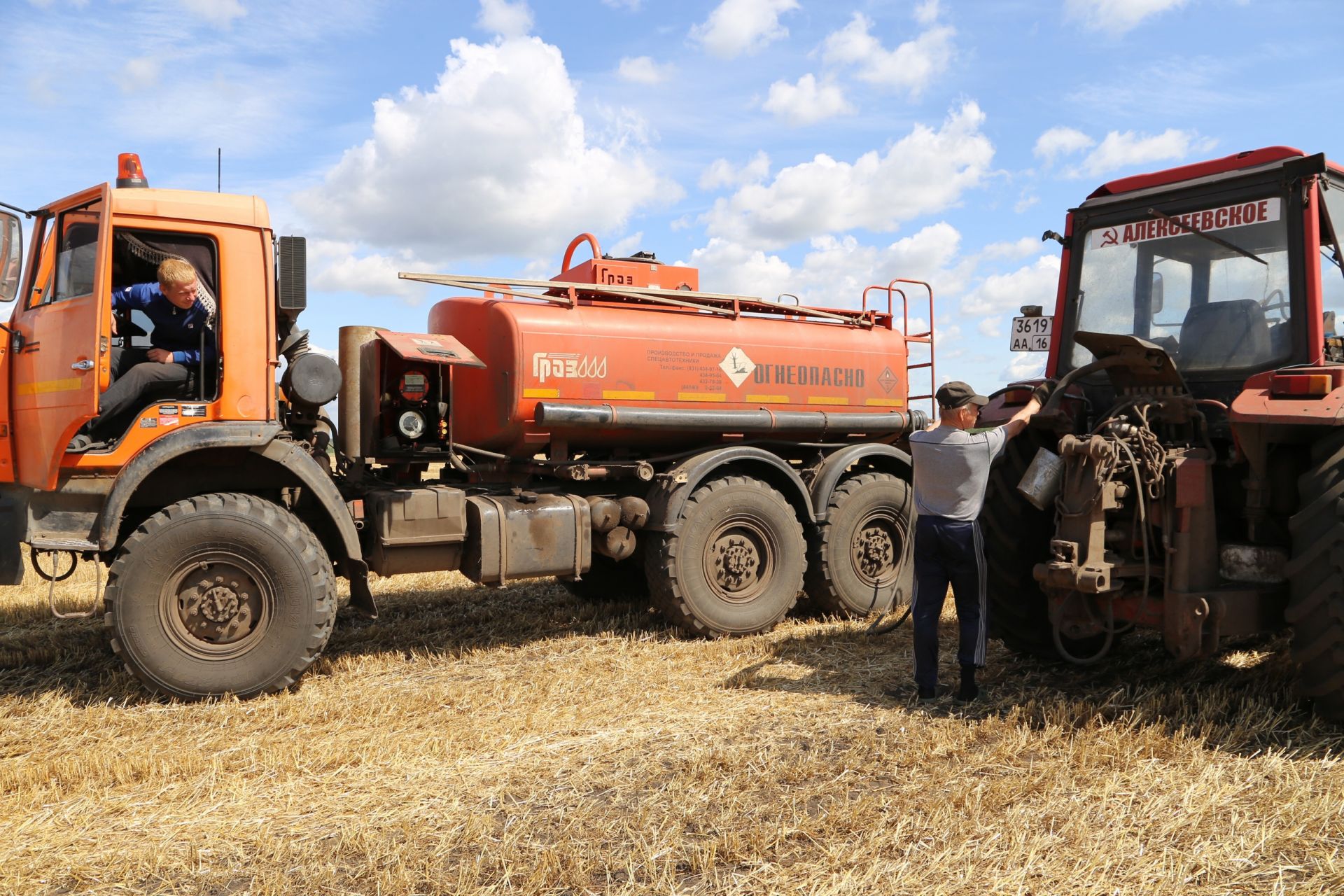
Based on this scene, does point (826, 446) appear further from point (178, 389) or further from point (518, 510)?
point (178, 389)

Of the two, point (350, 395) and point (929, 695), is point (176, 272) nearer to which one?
point (350, 395)

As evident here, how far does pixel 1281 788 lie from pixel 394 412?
5.19m

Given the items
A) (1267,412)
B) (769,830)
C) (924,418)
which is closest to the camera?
(769,830)

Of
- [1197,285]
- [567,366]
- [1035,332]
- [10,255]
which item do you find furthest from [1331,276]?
[10,255]

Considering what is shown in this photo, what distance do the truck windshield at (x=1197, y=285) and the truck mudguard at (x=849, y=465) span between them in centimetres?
195

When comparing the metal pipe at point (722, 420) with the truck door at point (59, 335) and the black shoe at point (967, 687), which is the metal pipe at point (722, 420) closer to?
the truck door at point (59, 335)

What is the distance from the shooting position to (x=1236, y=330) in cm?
518

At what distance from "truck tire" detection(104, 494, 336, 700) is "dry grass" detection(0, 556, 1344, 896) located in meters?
0.21

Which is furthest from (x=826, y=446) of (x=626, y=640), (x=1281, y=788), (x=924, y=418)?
(x=1281, y=788)

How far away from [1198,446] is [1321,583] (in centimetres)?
89

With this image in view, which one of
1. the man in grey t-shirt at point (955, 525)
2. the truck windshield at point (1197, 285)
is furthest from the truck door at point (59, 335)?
the truck windshield at point (1197, 285)

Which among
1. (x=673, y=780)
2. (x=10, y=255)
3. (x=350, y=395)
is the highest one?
(x=10, y=255)

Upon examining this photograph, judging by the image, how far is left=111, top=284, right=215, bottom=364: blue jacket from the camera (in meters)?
5.36

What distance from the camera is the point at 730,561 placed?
6.91 metres
